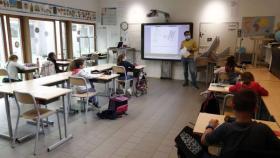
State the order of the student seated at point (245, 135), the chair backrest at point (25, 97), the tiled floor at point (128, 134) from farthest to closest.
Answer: the tiled floor at point (128, 134), the chair backrest at point (25, 97), the student seated at point (245, 135)

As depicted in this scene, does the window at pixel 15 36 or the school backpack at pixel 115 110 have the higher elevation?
the window at pixel 15 36

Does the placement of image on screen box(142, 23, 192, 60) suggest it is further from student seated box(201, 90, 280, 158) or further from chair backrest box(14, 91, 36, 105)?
student seated box(201, 90, 280, 158)

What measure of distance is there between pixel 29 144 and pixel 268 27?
7.01 m

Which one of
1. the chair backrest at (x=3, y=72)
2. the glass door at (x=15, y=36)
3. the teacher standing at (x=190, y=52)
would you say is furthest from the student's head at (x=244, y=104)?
the glass door at (x=15, y=36)

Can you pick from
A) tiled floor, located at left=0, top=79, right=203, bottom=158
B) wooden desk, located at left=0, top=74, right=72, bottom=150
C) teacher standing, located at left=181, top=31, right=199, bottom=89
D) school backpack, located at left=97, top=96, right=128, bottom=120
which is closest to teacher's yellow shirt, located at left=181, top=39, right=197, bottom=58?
teacher standing, located at left=181, top=31, right=199, bottom=89

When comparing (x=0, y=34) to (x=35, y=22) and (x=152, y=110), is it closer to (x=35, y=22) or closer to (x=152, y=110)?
(x=35, y=22)

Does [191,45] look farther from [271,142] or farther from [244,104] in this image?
[271,142]

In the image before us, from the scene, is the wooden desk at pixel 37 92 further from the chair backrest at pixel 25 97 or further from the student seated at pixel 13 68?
the student seated at pixel 13 68

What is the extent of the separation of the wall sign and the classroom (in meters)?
0.03

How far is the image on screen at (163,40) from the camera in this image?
25.6 feet

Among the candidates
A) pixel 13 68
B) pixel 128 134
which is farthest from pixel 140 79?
pixel 13 68

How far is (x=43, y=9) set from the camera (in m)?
6.64

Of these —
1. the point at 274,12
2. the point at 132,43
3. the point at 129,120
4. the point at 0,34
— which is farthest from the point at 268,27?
the point at 0,34

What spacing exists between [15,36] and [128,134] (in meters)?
4.74
